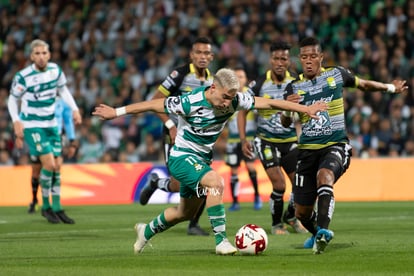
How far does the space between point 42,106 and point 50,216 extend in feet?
5.68

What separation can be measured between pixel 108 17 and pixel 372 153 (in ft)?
31.2

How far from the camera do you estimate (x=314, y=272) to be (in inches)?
341

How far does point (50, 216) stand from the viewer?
15.7 metres

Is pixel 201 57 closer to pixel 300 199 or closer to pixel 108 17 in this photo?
pixel 300 199

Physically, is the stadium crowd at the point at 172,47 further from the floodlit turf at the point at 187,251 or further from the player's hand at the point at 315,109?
the player's hand at the point at 315,109

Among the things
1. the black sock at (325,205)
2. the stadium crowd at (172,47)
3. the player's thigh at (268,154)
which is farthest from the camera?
the stadium crowd at (172,47)

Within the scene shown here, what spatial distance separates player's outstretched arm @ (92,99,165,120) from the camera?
970 centimetres

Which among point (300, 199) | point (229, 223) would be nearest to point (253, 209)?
point (229, 223)

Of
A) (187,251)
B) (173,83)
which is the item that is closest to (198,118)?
(187,251)

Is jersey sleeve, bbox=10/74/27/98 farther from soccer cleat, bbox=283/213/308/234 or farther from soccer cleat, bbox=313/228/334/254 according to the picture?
soccer cleat, bbox=313/228/334/254

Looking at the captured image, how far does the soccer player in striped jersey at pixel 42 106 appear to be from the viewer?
15.4 metres

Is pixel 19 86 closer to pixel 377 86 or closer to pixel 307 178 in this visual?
pixel 307 178

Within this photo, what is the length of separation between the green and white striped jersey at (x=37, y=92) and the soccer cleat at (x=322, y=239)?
265 inches

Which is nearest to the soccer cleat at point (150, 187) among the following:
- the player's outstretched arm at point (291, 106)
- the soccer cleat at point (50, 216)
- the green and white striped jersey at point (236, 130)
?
the soccer cleat at point (50, 216)
